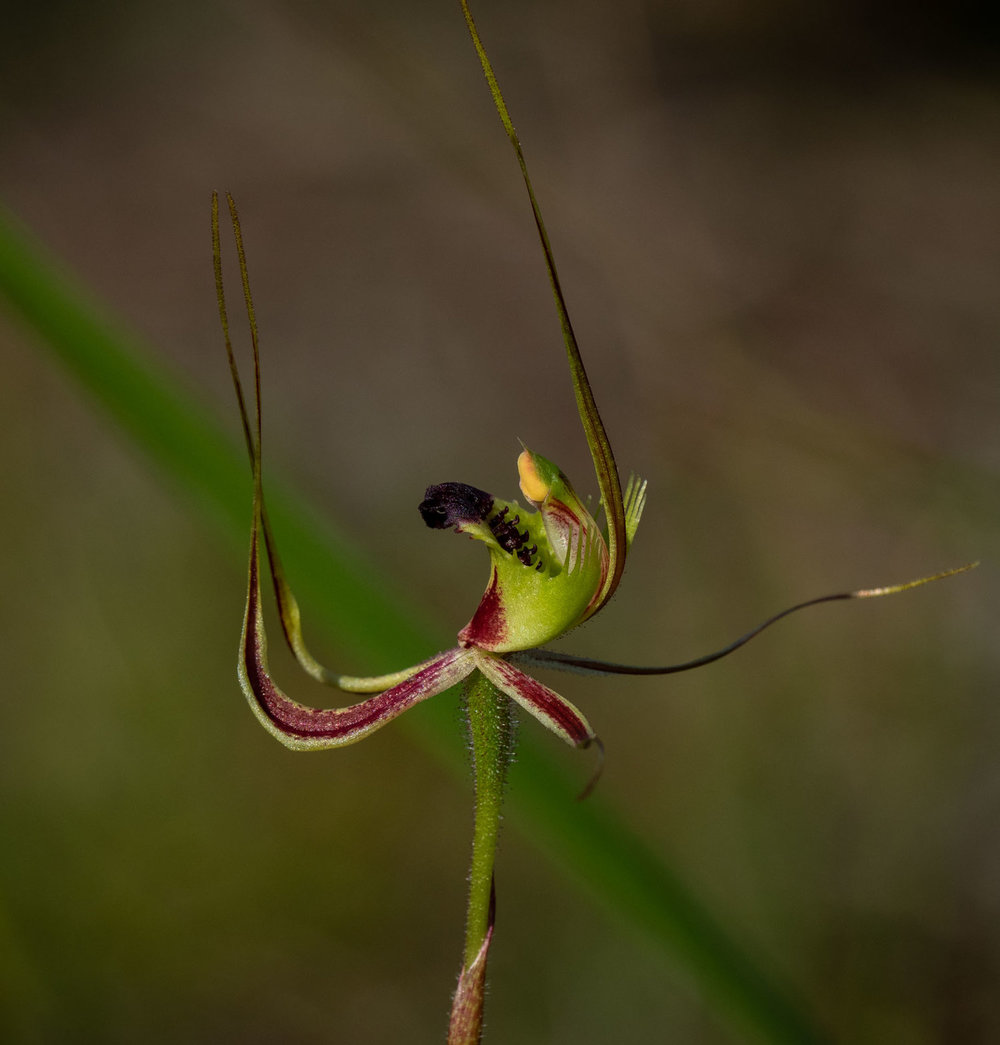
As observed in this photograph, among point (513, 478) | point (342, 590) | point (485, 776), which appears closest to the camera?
point (485, 776)

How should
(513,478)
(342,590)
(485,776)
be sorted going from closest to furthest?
1. (485,776)
2. (342,590)
3. (513,478)

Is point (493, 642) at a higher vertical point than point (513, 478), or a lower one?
lower

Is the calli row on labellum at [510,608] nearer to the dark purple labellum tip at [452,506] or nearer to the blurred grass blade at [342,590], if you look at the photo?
the dark purple labellum tip at [452,506]

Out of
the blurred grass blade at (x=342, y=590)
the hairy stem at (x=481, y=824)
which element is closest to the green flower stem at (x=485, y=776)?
the hairy stem at (x=481, y=824)

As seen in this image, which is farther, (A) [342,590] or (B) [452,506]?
(A) [342,590]

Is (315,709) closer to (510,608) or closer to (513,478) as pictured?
(510,608)

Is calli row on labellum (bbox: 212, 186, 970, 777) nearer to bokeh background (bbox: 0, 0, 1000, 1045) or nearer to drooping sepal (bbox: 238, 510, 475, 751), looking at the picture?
drooping sepal (bbox: 238, 510, 475, 751)

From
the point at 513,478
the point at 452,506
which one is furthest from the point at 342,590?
the point at 513,478
